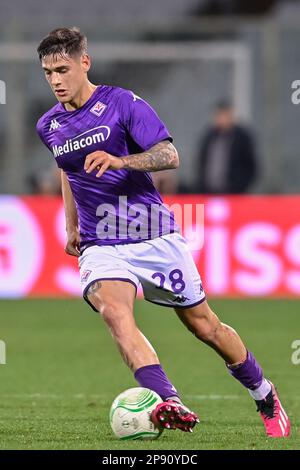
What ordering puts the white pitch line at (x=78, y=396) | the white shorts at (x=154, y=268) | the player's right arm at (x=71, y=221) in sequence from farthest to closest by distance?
1. the white pitch line at (x=78, y=396)
2. the player's right arm at (x=71, y=221)
3. the white shorts at (x=154, y=268)

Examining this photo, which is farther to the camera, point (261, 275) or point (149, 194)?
point (261, 275)

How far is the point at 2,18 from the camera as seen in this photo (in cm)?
2270

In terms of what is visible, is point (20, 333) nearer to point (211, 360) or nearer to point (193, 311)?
point (211, 360)

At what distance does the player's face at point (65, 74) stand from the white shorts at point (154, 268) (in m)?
0.89

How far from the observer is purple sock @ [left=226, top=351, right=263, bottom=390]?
7441 millimetres

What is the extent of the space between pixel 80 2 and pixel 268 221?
7.81m

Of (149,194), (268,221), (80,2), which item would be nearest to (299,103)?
(268,221)

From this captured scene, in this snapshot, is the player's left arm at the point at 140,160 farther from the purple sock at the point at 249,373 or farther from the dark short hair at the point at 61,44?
the purple sock at the point at 249,373

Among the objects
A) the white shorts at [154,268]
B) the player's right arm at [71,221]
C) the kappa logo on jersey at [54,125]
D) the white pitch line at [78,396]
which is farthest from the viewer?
the white pitch line at [78,396]

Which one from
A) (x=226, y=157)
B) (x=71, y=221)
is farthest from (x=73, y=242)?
(x=226, y=157)

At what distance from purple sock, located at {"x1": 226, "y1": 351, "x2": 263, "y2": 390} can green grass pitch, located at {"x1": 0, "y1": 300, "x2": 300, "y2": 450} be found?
28 cm

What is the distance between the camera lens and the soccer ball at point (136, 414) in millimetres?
6781

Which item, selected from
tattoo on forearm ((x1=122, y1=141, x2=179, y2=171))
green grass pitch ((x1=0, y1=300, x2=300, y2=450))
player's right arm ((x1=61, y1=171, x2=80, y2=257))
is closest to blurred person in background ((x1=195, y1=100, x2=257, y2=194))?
green grass pitch ((x1=0, y1=300, x2=300, y2=450))

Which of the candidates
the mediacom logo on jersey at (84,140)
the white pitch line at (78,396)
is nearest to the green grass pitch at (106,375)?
the white pitch line at (78,396)
